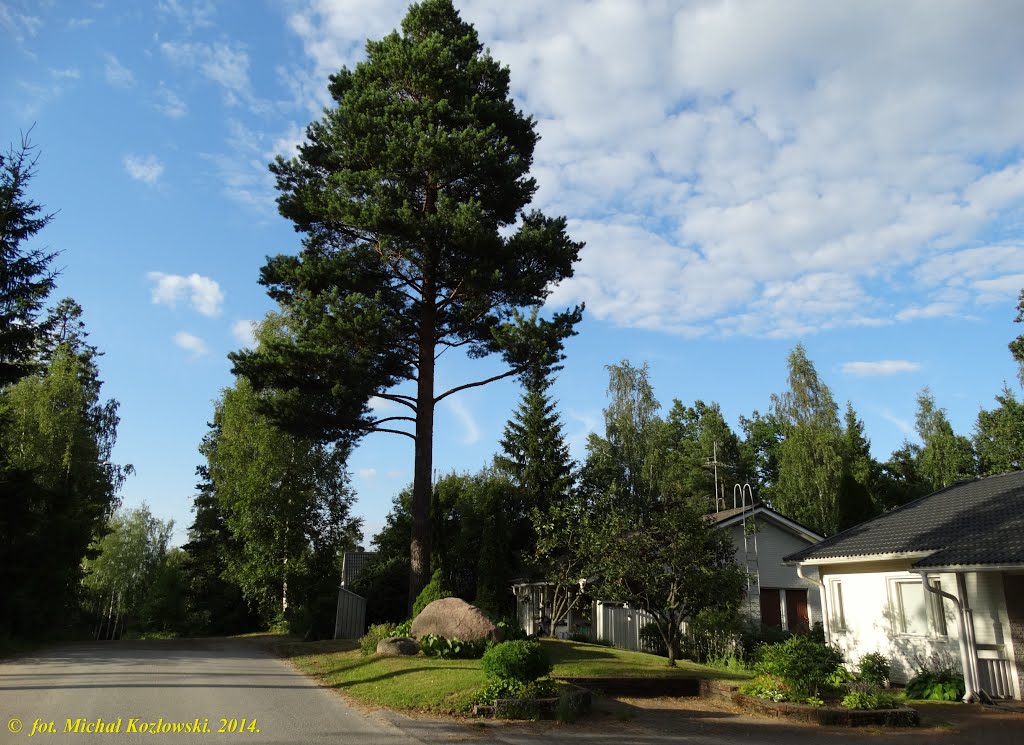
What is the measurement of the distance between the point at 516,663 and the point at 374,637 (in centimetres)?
846

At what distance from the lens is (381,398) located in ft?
69.3

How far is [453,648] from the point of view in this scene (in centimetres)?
1600

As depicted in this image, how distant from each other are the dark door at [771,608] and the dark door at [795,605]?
417 mm

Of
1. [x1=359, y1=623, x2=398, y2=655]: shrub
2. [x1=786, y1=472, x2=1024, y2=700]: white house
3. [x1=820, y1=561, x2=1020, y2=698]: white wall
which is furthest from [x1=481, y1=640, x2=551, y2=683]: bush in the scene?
[x1=820, y1=561, x2=1020, y2=698]: white wall

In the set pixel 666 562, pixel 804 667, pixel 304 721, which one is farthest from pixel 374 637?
pixel 804 667

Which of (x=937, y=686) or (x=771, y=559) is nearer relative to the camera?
(x=937, y=686)

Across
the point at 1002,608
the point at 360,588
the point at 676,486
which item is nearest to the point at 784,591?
the point at 676,486

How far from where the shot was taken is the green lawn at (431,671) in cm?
1129

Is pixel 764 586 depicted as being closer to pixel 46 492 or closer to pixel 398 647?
pixel 398 647

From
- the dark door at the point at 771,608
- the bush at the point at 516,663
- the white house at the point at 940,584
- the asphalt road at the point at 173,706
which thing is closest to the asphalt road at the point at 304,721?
the asphalt road at the point at 173,706

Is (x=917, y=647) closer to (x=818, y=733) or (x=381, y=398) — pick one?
→ (x=818, y=733)

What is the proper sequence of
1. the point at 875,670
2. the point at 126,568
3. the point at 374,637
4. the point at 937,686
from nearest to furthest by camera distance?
the point at 937,686, the point at 875,670, the point at 374,637, the point at 126,568

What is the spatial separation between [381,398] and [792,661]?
1335 cm

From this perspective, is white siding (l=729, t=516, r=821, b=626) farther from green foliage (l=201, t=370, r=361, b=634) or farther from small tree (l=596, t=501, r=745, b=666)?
green foliage (l=201, t=370, r=361, b=634)
